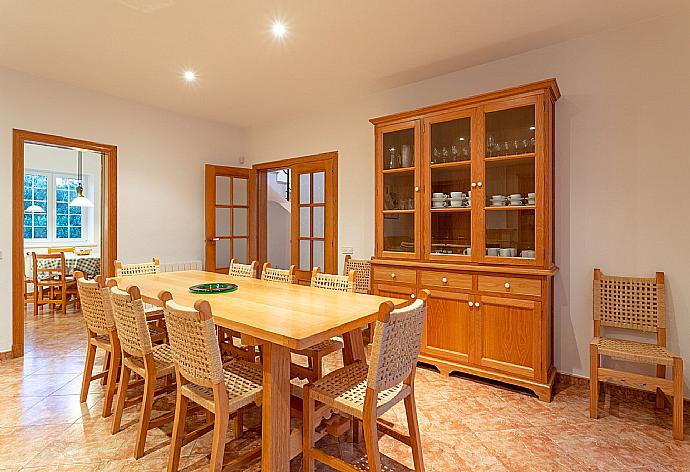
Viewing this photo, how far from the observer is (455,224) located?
3.27 m

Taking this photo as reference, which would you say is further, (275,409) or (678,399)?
(678,399)

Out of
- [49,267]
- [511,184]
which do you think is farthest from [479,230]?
[49,267]

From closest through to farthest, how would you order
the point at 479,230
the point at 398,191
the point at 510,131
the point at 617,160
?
the point at 617,160, the point at 510,131, the point at 479,230, the point at 398,191

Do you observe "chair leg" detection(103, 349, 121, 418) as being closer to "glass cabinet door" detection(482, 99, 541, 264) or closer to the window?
"glass cabinet door" detection(482, 99, 541, 264)

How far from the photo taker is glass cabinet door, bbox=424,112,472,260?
3.19m

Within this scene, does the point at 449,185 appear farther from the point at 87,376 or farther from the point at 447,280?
the point at 87,376

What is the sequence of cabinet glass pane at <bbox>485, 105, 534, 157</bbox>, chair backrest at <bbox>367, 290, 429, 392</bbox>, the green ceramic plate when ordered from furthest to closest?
cabinet glass pane at <bbox>485, 105, 534, 157</bbox> → the green ceramic plate → chair backrest at <bbox>367, 290, 429, 392</bbox>

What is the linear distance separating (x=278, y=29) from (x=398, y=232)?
6.50ft

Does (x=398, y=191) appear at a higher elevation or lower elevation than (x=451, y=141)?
lower

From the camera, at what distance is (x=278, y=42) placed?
9.94 feet

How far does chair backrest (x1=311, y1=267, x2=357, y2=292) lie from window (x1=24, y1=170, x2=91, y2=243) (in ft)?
21.2

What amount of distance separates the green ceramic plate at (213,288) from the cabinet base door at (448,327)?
1.68 m

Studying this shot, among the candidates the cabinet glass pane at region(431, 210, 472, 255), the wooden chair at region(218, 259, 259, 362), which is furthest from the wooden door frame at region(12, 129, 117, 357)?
the cabinet glass pane at region(431, 210, 472, 255)

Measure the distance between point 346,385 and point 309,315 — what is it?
0.38 meters
